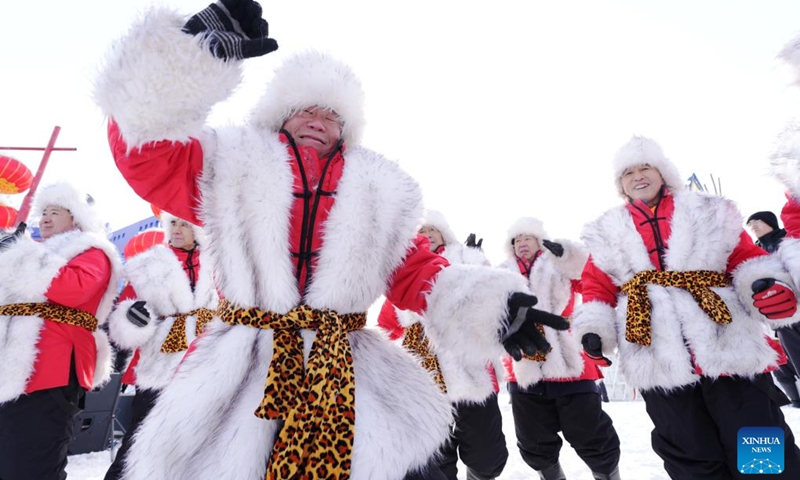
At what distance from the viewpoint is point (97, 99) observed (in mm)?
1290

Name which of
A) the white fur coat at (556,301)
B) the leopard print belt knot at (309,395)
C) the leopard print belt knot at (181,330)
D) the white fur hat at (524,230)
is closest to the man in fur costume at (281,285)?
the leopard print belt knot at (309,395)

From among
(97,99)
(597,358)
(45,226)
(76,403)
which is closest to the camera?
(97,99)

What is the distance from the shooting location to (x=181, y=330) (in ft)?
11.7

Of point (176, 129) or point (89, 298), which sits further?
point (89, 298)

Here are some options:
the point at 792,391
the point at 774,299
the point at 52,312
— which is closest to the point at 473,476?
the point at 774,299

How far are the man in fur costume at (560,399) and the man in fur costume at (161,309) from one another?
97.8 inches

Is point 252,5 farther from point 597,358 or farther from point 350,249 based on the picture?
point 597,358

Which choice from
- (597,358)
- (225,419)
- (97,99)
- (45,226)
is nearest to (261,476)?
(225,419)

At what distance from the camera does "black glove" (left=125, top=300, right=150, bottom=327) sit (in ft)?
10.7

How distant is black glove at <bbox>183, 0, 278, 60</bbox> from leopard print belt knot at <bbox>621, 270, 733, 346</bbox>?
216cm

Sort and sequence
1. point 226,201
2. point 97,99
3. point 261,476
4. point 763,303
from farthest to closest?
point 763,303 → point 226,201 → point 97,99 → point 261,476

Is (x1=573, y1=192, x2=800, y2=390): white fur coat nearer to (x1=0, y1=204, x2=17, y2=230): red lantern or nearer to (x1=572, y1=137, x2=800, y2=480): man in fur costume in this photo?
(x1=572, y1=137, x2=800, y2=480): man in fur costume

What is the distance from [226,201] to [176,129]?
0.25m

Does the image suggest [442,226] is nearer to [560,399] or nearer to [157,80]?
[560,399]
